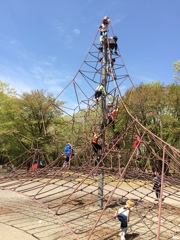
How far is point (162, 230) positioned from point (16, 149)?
66.2 ft

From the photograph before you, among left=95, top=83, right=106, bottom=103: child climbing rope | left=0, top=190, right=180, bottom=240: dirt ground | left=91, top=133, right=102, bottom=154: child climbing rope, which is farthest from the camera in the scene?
left=95, top=83, right=106, bottom=103: child climbing rope

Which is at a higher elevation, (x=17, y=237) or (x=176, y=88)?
(x=176, y=88)

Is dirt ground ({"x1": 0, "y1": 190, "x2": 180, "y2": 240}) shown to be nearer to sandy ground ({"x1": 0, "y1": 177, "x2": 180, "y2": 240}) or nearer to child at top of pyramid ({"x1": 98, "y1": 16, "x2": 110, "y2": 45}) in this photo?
sandy ground ({"x1": 0, "y1": 177, "x2": 180, "y2": 240})

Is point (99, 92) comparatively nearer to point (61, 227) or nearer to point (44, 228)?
point (61, 227)

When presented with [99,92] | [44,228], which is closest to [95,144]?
[99,92]

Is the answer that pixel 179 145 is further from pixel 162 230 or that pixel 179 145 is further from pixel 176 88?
pixel 162 230

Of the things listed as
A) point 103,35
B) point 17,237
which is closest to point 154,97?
point 103,35

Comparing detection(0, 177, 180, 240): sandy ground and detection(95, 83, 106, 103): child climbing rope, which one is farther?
detection(95, 83, 106, 103): child climbing rope

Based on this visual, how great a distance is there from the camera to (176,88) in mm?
20609

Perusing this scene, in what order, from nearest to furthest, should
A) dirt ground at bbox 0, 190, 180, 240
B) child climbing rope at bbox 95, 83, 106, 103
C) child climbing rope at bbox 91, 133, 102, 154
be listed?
dirt ground at bbox 0, 190, 180, 240 < child climbing rope at bbox 91, 133, 102, 154 < child climbing rope at bbox 95, 83, 106, 103

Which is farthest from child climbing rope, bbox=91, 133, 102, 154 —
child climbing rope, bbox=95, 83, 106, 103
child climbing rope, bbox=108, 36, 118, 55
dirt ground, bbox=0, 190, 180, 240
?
child climbing rope, bbox=108, 36, 118, 55

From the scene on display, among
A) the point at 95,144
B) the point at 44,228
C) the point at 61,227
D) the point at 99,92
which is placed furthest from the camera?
the point at 99,92

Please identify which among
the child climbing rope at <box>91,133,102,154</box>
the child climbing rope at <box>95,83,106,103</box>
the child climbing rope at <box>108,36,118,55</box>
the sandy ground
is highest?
the child climbing rope at <box>108,36,118,55</box>

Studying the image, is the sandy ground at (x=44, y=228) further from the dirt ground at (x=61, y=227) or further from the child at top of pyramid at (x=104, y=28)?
the child at top of pyramid at (x=104, y=28)
